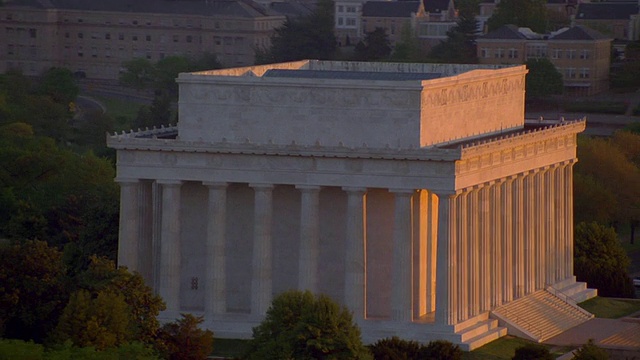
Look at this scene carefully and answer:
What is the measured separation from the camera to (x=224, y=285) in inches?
4860

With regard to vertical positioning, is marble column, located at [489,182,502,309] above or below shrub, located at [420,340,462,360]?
above

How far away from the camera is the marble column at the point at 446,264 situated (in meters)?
120

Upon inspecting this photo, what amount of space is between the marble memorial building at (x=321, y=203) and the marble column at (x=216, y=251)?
61mm

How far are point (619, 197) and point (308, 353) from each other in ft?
202

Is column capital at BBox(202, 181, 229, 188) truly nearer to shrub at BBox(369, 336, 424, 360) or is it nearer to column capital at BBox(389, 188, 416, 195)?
column capital at BBox(389, 188, 416, 195)

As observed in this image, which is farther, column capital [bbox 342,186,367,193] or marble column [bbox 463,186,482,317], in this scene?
marble column [bbox 463,186,482,317]

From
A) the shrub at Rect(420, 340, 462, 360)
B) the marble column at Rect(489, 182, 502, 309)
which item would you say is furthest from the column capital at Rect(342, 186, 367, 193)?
the marble column at Rect(489, 182, 502, 309)

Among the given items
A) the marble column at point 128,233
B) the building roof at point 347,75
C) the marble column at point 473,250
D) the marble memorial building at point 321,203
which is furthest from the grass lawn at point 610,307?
the marble column at point 128,233

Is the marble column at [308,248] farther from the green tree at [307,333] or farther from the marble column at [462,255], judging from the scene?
the green tree at [307,333]

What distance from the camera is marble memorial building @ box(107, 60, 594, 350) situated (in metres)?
121

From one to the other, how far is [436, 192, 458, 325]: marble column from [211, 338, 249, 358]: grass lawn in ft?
27.9

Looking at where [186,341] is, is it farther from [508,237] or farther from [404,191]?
[508,237]

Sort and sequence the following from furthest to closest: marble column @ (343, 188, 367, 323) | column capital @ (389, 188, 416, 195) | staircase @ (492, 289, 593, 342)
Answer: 1. staircase @ (492, 289, 593, 342)
2. marble column @ (343, 188, 367, 323)
3. column capital @ (389, 188, 416, 195)

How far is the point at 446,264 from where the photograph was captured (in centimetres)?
12075
